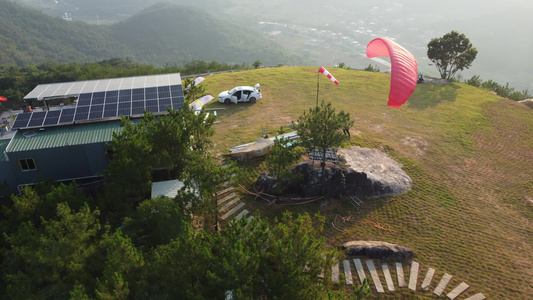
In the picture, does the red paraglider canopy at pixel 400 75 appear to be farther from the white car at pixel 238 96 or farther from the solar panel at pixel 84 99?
the solar panel at pixel 84 99

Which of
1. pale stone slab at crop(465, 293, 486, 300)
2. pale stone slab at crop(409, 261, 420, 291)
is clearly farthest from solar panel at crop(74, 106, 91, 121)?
pale stone slab at crop(465, 293, 486, 300)

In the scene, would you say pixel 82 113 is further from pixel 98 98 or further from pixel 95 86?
pixel 95 86

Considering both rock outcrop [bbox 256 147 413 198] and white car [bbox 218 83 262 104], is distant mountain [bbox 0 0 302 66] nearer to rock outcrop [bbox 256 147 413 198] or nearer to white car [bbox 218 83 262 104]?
white car [bbox 218 83 262 104]

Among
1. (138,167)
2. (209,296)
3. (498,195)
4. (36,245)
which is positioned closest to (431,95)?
(498,195)

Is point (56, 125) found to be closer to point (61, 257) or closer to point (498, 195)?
point (61, 257)

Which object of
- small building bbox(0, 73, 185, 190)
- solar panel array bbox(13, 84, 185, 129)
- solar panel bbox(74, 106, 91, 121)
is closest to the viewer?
small building bbox(0, 73, 185, 190)

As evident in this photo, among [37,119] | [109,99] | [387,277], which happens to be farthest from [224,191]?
[37,119]
